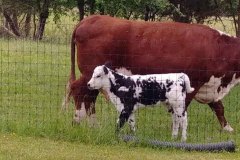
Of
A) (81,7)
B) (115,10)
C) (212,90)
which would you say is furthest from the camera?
(81,7)

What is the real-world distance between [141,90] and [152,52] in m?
1.17

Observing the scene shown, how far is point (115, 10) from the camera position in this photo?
23859mm

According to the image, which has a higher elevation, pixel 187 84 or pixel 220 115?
pixel 187 84

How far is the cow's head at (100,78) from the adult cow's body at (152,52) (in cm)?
58

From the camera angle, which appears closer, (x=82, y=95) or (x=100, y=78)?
(x=100, y=78)

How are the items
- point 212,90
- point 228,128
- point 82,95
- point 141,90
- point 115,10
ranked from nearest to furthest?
1. point 141,90
2. point 82,95
3. point 228,128
4. point 212,90
5. point 115,10

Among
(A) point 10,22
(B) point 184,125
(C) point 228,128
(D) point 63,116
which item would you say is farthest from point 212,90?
(A) point 10,22

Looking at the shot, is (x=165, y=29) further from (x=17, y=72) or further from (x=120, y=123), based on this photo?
(x=17, y=72)

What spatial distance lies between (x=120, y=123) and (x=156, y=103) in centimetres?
67

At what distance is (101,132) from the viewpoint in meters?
8.70

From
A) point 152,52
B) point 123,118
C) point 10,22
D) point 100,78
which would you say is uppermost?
point 10,22

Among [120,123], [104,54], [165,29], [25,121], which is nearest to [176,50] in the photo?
[165,29]

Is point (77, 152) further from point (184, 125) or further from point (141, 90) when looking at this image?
point (184, 125)

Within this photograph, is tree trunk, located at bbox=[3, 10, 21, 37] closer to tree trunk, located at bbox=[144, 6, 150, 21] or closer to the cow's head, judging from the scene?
tree trunk, located at bbox=[144, 6, 150, 21]
